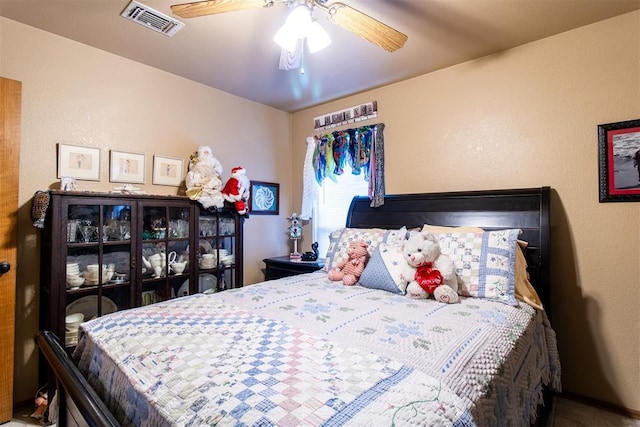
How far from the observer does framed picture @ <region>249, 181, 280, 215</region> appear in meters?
3.52

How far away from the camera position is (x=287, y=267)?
3.19 meters

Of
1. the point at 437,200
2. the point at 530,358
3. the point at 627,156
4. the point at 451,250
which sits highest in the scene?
the point at 627,156

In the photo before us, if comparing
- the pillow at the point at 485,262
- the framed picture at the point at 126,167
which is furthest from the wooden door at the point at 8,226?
the pillow at the point at 485,262

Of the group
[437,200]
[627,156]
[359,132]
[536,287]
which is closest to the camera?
[627,156]

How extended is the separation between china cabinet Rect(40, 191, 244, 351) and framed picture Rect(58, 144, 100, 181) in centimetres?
35

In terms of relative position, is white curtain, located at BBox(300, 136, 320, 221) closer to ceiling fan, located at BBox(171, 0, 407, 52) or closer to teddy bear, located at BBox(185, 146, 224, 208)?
teddy bear, located at BBox(185, 146, 224, 208)

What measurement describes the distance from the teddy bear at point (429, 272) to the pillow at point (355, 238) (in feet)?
0.99

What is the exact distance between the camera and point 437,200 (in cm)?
262

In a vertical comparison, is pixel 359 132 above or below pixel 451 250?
above

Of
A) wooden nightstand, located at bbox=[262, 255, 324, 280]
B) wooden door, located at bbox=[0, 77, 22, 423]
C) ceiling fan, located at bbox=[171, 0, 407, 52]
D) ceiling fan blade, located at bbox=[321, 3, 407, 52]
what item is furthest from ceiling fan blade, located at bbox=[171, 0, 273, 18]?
wooden nightstand, located at bbox=[262, 255, 324, 280]

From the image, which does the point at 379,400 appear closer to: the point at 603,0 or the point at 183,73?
the point at 603,0

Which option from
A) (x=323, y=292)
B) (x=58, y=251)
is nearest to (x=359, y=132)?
(x=323, y=292)

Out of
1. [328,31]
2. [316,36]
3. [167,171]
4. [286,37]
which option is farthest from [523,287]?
[167,171]

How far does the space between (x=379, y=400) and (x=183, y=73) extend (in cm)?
301
